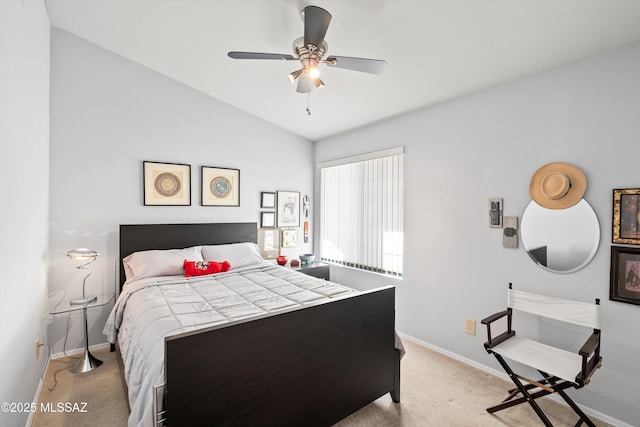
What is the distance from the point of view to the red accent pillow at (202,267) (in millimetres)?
2980

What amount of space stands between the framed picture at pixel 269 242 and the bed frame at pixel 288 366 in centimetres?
244

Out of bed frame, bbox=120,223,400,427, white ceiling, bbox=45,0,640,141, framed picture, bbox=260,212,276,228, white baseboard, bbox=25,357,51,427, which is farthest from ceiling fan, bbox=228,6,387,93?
white baseboard, bbox=25,357,51,427

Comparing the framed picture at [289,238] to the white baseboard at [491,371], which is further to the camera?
the framed picture at [289,238]

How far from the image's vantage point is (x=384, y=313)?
213 cm

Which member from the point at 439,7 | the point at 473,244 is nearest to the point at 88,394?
the point at 473,244

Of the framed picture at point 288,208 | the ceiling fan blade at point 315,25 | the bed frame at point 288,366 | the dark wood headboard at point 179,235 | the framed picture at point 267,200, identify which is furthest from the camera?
the framed picture at point 288,208

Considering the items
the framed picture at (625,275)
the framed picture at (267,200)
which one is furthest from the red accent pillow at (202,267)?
the framed picture at (625,275)

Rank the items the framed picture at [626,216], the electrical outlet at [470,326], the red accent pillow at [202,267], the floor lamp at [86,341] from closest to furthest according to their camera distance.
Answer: the framed picture at [626,216], the floor lamp at [86,341], the electrical outlet at [470,326], the red accent pillow at [202,267]

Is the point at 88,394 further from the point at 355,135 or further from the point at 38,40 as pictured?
the point at 355,135

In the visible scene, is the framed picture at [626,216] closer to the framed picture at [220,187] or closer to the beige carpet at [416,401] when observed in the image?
the beige carpet at [416,401]

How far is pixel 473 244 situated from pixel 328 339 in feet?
5.74

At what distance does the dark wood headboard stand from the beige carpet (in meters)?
0.98

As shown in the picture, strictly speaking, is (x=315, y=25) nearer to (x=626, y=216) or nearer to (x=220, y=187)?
(x=626, y=216)

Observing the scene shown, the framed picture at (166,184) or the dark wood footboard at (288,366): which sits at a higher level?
the framed picture at (166,184)
